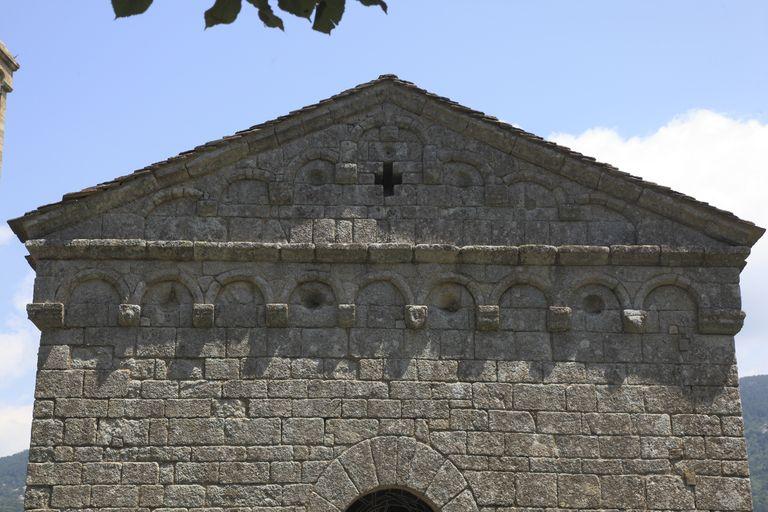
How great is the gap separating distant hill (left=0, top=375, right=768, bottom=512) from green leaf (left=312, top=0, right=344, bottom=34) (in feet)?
144

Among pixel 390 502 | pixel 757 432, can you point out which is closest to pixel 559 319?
pixel 390 502

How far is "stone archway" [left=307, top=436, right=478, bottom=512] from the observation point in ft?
28.8

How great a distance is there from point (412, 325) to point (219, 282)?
185cm

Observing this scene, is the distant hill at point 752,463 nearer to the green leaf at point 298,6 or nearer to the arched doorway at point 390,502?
the arched doorway at point 390,502

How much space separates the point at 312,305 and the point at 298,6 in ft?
16.8

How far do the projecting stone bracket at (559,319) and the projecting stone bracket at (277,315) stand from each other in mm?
2467

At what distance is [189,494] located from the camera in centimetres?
878

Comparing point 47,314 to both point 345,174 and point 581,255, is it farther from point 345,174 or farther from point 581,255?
point 581,255

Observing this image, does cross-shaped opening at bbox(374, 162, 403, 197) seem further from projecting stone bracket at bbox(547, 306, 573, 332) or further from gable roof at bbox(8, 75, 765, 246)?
projecting stone bracket at bbox(547, 306, 573, 332)

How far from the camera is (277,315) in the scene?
9258 mm

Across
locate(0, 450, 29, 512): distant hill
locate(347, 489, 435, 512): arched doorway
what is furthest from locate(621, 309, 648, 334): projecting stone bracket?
locate(0, 450, 29, 512): distant hill

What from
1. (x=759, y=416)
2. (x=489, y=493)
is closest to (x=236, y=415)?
(x=489, y=493)

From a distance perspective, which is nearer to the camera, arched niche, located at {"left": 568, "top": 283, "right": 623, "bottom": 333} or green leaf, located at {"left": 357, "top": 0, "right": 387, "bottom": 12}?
green leaf, located at {"left": 357, "top": 0, "right": 387, "bottom": 12}

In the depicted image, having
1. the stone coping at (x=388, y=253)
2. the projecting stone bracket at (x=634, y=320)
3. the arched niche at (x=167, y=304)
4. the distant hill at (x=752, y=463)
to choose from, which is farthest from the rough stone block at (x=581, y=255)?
the distant hill at (x=752, y=463)
